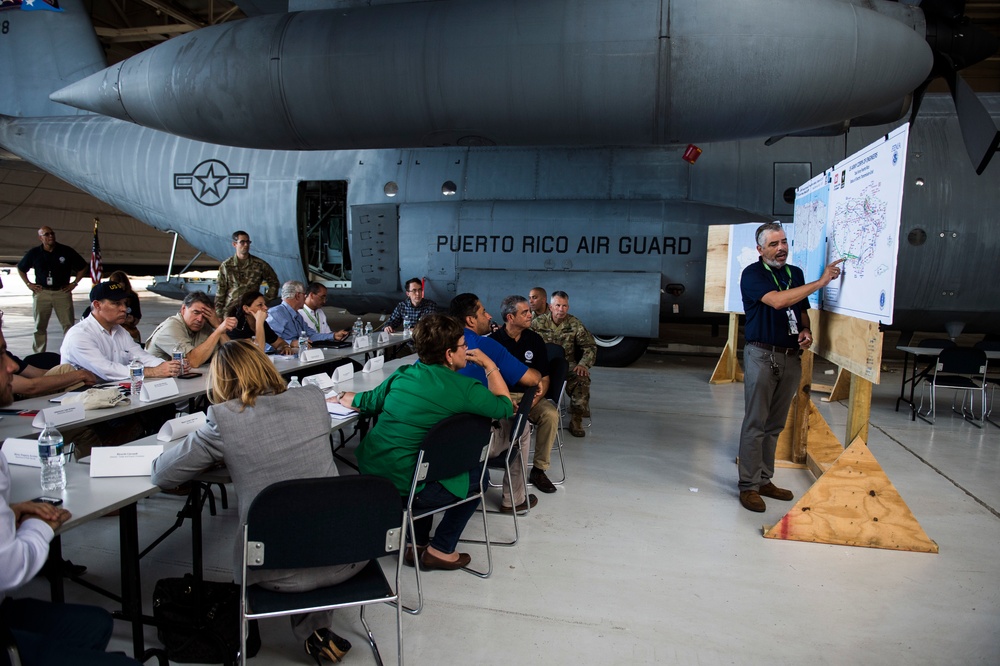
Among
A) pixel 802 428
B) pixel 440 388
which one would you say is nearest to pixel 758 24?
pixel 802 428

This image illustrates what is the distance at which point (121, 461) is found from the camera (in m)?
2.31

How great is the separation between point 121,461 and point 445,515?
1.44 metres

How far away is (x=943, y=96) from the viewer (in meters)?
7.32

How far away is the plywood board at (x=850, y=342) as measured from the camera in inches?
137

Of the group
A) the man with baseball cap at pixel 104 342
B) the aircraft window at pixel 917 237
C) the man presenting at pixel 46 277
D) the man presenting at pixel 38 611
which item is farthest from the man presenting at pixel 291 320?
the aircraft window at pixel 917 237

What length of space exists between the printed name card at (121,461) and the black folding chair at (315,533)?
0.61m

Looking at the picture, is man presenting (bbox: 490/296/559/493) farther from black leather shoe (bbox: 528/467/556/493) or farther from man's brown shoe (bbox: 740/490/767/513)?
man's brown shoe (bbox: 740/490/767/513)

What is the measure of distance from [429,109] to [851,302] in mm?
2955

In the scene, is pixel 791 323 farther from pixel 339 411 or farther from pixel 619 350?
pixel 619 350

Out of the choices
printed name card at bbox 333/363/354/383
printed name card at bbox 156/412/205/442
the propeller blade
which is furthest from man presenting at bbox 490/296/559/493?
the propeller blade

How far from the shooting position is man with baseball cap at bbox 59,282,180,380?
3732 millimetres

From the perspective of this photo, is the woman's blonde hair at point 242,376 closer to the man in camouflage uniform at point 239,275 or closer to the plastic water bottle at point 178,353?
the plastic water bottle at point 178,353

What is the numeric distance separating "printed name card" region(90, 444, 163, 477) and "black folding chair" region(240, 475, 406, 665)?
1.99 feet

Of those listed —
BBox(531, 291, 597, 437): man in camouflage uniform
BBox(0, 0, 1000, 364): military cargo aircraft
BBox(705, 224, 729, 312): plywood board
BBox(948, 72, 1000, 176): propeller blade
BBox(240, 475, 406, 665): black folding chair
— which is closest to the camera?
BBox(240, 475, 406, 665): black folding chair
